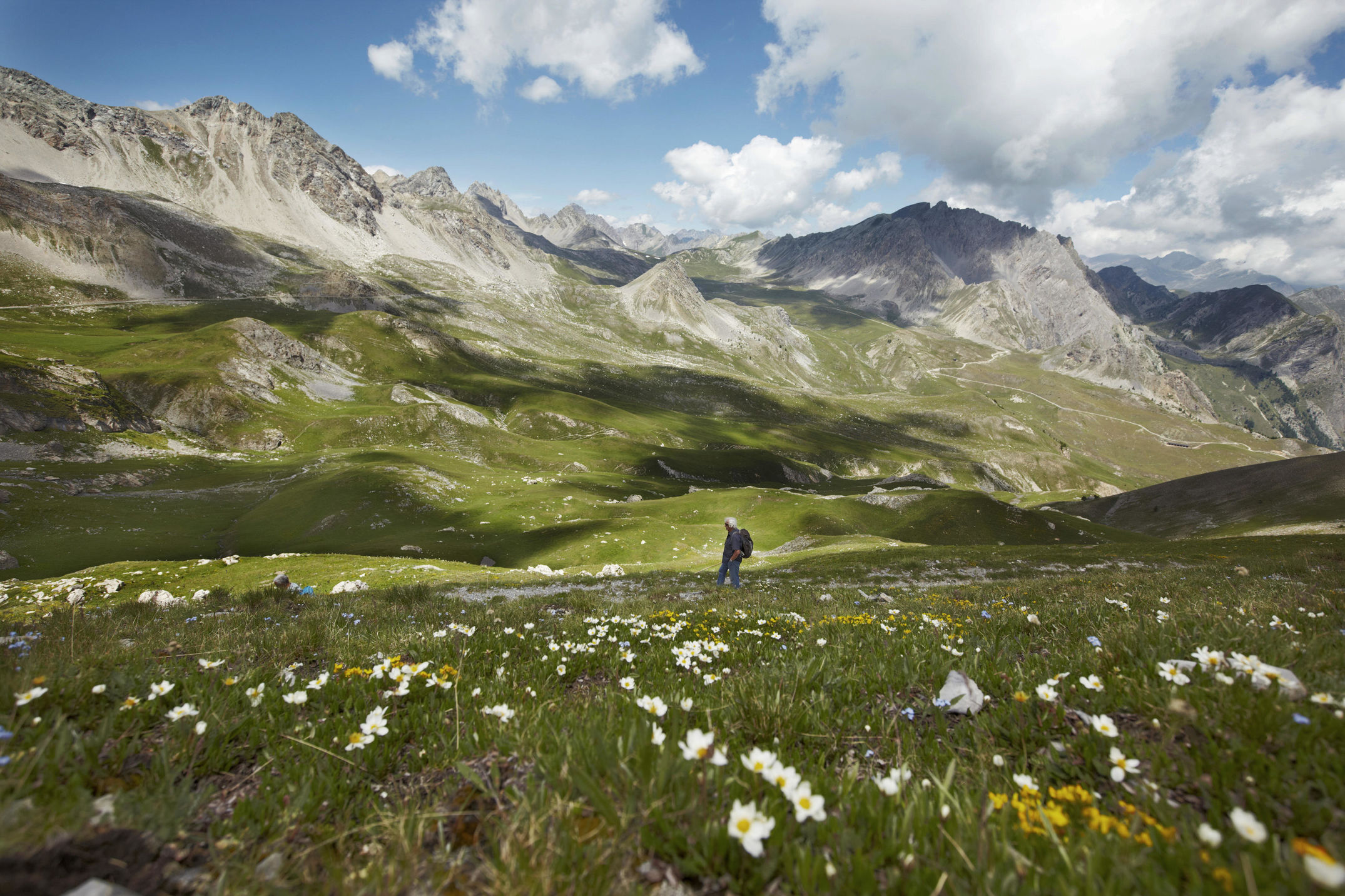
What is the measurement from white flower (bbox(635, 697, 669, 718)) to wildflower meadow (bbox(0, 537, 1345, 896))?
23mm

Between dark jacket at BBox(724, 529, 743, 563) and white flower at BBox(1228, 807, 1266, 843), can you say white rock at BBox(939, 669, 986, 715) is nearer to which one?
white flower at BBox(1228, 807, 1266, 843)

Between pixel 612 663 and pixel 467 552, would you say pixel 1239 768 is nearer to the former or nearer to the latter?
pixel 612 663

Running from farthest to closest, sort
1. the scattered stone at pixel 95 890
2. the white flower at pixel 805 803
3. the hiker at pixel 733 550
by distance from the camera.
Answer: the hiker at pixel 733 550 < the white flower at pixel 805 803 < the scattered stone at pixel 95 890

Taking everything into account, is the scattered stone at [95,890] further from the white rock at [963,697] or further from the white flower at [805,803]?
the white rock at [963,697]

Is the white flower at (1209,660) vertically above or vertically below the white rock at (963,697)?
above

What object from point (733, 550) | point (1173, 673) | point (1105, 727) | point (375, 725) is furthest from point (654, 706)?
point (733, 550)

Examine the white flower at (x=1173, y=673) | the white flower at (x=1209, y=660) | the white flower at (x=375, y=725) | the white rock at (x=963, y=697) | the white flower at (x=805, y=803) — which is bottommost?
the white flower at (x=375, y=725)

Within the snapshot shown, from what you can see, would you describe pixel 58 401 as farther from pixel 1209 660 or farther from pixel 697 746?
pixel 1209 660

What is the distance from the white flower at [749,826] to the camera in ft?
7.92

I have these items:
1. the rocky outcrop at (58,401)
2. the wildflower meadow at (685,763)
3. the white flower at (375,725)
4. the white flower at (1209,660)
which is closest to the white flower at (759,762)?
the wildflower meadow at (685,763)

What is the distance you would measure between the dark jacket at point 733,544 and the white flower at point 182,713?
20177 mm

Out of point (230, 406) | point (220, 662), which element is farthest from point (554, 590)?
point (230, 406)

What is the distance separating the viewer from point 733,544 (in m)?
23.5

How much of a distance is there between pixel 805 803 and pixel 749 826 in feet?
1.22
